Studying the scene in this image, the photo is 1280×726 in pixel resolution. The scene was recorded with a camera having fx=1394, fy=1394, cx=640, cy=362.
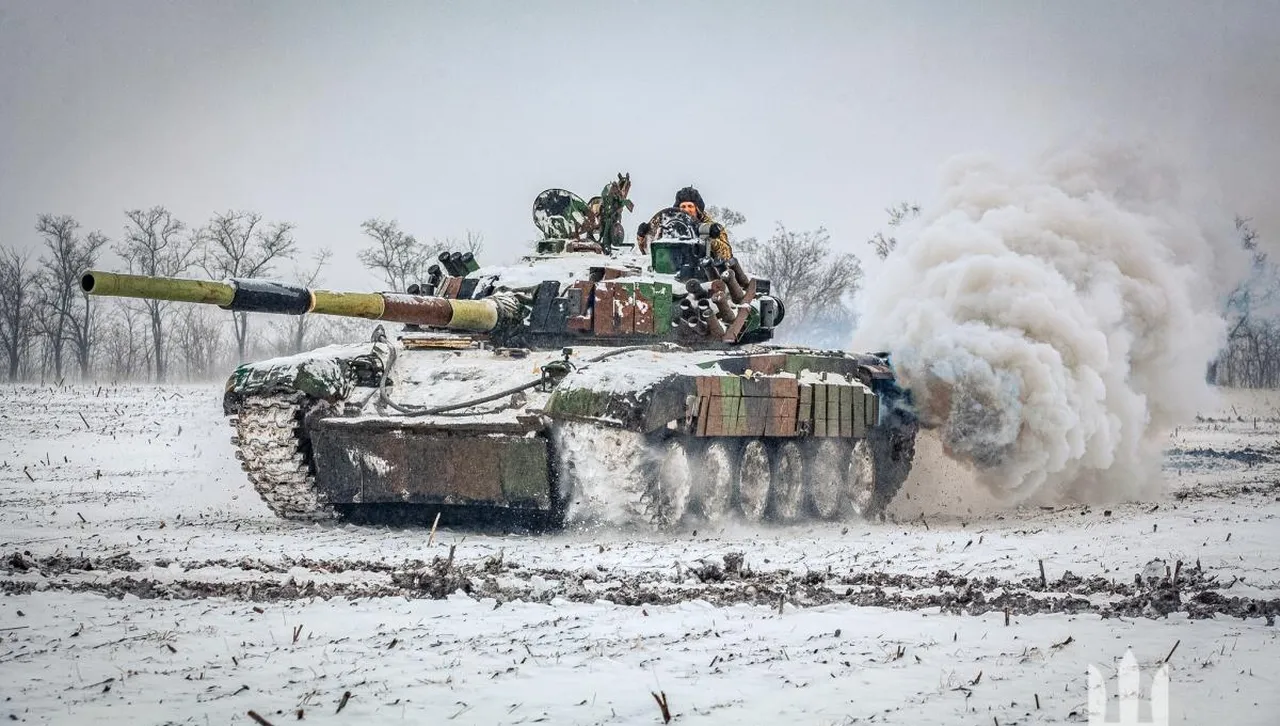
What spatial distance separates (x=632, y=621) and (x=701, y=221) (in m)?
8.25

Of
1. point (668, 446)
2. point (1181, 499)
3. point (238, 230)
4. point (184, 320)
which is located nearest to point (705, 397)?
point (668, 446)

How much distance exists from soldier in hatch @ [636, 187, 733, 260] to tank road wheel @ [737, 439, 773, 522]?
2.40 m

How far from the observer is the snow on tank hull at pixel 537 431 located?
40.2 ft

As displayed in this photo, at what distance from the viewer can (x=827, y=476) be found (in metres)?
15.5

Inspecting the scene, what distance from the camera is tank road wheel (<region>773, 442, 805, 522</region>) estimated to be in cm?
1466

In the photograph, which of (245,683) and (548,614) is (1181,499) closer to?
(548,614)

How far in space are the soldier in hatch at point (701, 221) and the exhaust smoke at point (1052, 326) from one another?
3028mm

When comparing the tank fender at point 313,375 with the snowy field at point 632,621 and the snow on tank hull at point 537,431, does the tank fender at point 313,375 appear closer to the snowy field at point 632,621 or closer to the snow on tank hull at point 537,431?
the snow on tank hull at point 537,431

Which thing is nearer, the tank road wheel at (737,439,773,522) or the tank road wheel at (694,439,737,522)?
the tank road wheel at (694,439,737,522)

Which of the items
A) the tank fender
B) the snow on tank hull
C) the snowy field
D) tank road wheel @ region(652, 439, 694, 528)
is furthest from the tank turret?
the snowy field

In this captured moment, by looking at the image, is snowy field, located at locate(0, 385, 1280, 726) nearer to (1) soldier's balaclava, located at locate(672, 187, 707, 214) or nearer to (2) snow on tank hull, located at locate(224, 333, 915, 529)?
(2) snow on tank hull, located at locate(224, 333, 915, 529)

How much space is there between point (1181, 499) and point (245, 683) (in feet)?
41.8

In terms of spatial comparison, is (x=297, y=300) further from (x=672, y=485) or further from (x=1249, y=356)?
(x=1249, y=356)

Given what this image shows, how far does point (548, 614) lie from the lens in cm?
828
